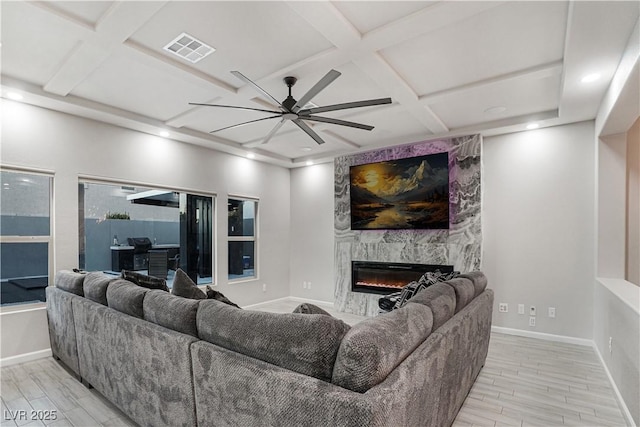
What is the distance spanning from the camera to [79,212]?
3967 millimetres

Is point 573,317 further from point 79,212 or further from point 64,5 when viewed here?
point 79,212

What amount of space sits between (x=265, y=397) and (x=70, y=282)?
2.67 m

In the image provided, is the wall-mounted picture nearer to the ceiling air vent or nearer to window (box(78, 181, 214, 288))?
window (box(78, 181, 214, 288))

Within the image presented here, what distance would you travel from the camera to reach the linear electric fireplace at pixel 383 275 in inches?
198

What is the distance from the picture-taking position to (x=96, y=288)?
8.72ft

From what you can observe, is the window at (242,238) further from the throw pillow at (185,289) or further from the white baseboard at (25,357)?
the throw pillow at (185,289)

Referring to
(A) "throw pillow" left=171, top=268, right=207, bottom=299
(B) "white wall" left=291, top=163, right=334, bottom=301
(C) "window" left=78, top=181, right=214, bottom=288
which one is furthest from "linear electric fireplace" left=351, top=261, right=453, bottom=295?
(A) "throw pillow" left=171, top=268, right=207, bottom=299

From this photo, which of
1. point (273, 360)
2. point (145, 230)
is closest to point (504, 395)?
point (273, 360)

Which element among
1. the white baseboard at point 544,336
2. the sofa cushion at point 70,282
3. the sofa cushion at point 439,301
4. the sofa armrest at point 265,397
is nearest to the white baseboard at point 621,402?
the white baseboard at point 544,336

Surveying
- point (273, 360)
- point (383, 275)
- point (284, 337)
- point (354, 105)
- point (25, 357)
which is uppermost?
point (354, 105)

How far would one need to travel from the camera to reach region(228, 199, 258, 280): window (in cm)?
582

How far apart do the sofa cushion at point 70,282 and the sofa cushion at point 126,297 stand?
0.64 metres

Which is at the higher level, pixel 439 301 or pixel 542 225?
pixel 542 225

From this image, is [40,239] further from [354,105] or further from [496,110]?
[496,110]
